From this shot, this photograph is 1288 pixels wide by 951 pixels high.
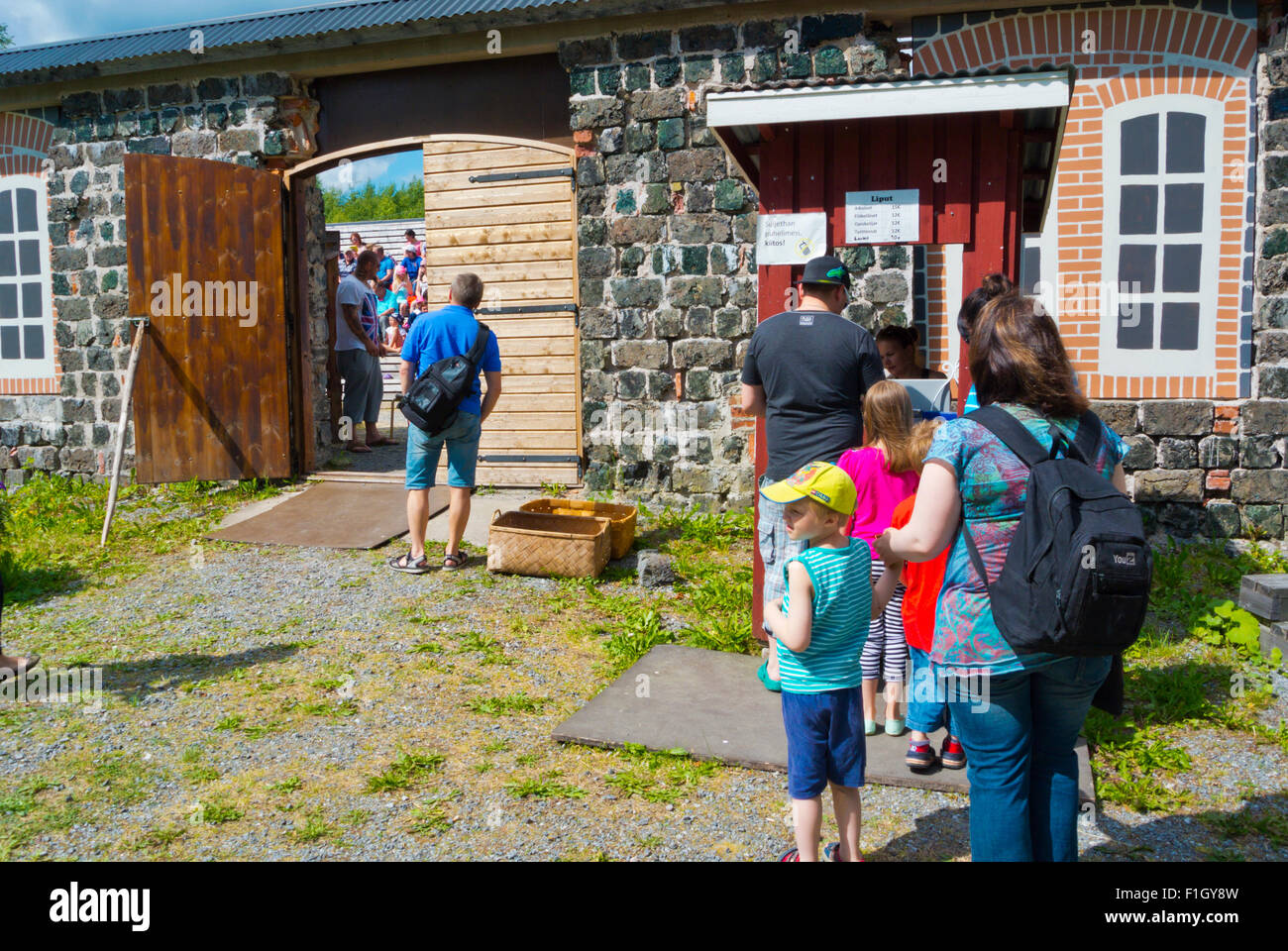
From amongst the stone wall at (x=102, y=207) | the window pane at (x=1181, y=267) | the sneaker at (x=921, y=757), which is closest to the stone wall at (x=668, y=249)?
the window pane at (x=1181, y=267)

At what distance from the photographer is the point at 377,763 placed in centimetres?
413

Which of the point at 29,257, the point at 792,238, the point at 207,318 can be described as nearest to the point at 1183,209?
the point at 792,238

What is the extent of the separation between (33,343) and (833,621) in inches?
393

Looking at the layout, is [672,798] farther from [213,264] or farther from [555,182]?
[213,264]

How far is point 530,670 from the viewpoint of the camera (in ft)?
16.9

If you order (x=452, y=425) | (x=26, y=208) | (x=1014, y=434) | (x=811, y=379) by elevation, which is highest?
(x=26, y=208)

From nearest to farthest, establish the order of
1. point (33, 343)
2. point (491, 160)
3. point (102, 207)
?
point (491, 160)
point (102, 207)
point (33, 343)

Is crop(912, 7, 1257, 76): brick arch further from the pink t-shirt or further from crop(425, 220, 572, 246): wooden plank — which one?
the pink t-shirt

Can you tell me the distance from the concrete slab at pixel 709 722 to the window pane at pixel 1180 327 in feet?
13.4

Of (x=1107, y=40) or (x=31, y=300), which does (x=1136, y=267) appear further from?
(x=31, y=300)

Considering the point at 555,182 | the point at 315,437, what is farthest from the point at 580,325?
the point at 315,437

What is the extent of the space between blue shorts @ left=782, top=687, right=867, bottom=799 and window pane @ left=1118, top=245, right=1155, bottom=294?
17.9ft

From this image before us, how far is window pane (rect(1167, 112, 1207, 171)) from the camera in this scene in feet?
23.3

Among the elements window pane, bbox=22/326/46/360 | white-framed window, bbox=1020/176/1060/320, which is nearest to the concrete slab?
white-framed window, bbox=1020/176/1060/320
